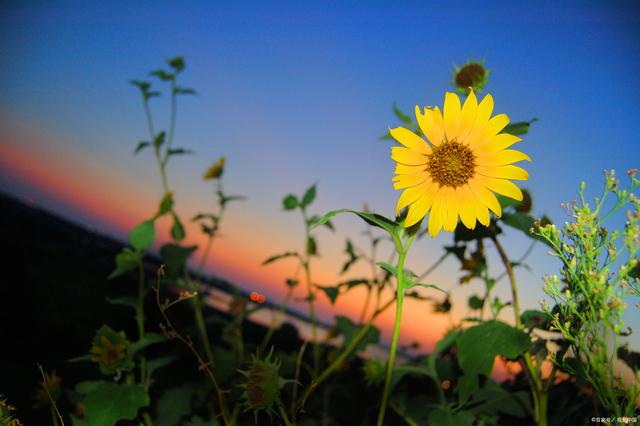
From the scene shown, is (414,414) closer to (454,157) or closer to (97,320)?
(454,157)

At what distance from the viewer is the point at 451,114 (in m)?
0.67

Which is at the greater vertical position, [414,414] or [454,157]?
[454,157]

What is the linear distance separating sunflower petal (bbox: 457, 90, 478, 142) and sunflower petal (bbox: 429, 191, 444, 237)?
0.12 meters

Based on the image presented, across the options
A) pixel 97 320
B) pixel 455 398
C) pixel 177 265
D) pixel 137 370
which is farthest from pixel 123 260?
pixel 97 320

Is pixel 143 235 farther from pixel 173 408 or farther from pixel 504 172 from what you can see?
pixel 504 172

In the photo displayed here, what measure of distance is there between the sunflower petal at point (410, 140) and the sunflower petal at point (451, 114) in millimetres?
45

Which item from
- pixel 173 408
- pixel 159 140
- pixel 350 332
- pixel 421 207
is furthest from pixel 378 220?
pixel 159 140

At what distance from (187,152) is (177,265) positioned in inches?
21.7

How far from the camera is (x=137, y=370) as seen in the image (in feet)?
3.93

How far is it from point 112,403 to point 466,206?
0.79m

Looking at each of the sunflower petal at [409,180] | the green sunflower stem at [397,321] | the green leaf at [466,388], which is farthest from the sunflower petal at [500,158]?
the green leaf at [466,388]

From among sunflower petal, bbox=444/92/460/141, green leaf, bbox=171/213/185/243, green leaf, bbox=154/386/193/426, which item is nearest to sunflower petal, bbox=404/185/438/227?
sunflower petal, bbox=444/92/460/141

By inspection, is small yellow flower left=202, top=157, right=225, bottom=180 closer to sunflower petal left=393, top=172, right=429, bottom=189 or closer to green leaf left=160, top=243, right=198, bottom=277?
green leaf left=160, top=243, right=198, bottom=277

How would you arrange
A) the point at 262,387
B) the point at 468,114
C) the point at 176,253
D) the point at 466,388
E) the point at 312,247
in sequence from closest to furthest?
the point at 262,387
the point at 468,114
the point at 466,388
the point at 176,253
the point at 312,247
